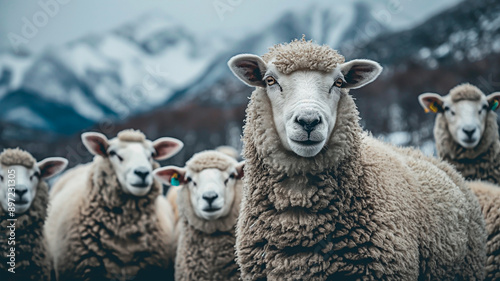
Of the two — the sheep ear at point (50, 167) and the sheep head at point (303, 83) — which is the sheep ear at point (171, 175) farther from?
the sheep head at point (303, 83)

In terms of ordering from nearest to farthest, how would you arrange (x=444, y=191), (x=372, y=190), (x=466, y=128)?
(x=372, y=190)
(x=444, y=191)
(x=466, y=128)

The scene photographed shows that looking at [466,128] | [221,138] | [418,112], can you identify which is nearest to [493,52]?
[418,112]

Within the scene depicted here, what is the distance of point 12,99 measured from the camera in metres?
25.2

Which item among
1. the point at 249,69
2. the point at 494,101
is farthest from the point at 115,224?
Result: the point at 494,101

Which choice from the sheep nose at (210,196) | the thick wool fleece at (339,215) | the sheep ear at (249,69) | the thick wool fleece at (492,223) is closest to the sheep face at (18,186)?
the sheep nose at (210,196)

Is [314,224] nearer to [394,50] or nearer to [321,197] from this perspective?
[321,197]

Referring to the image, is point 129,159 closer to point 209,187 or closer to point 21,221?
point 209,187

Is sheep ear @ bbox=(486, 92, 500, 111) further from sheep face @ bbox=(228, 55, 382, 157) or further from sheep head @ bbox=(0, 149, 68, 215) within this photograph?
sheep head @ bbox=(0, 149, 68, 215)

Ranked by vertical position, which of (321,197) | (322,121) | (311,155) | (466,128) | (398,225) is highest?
(466,128)

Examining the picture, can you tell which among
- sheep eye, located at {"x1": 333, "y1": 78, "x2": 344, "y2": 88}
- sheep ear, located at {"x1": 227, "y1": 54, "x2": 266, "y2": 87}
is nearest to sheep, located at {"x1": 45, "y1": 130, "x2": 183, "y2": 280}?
sheep ear, located at {"x1": 227, "y1": 54, "x2": 266, "y2": 87}

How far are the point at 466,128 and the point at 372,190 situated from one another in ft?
9.04

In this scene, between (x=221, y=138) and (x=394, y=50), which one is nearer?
(x=221, y=138)

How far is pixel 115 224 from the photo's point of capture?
15.0 feet

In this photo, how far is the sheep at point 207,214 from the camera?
4.09 metres
